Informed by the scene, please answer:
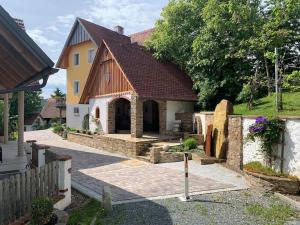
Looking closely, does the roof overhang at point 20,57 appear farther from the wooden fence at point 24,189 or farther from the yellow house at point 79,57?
the yellow house at point 79,57

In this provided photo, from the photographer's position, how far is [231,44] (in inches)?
825

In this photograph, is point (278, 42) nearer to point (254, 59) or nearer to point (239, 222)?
point (254, 59)

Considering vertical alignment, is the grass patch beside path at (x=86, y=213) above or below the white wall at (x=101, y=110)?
below

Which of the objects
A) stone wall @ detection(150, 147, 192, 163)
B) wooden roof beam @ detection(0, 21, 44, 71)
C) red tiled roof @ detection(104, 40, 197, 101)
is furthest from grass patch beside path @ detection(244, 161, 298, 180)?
red tiled roof @ detection(104, 40, 197, 101)

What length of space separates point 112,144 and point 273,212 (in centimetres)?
1236

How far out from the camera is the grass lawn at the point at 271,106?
14812 millimetres

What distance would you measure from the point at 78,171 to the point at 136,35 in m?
25.8

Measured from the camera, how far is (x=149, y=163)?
51.0 feet

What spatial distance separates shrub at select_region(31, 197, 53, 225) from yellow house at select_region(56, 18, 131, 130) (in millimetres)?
23324

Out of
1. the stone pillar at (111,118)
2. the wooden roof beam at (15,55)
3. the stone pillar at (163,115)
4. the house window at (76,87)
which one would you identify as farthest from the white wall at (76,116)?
the wooden roof beam at (15,55)

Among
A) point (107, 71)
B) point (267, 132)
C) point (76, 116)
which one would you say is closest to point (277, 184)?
point (267, 132)

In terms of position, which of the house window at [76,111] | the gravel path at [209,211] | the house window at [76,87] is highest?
the house window at [76,87]

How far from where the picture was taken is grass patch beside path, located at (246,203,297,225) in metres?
7.70

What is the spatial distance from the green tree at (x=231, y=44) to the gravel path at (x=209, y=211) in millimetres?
10665
